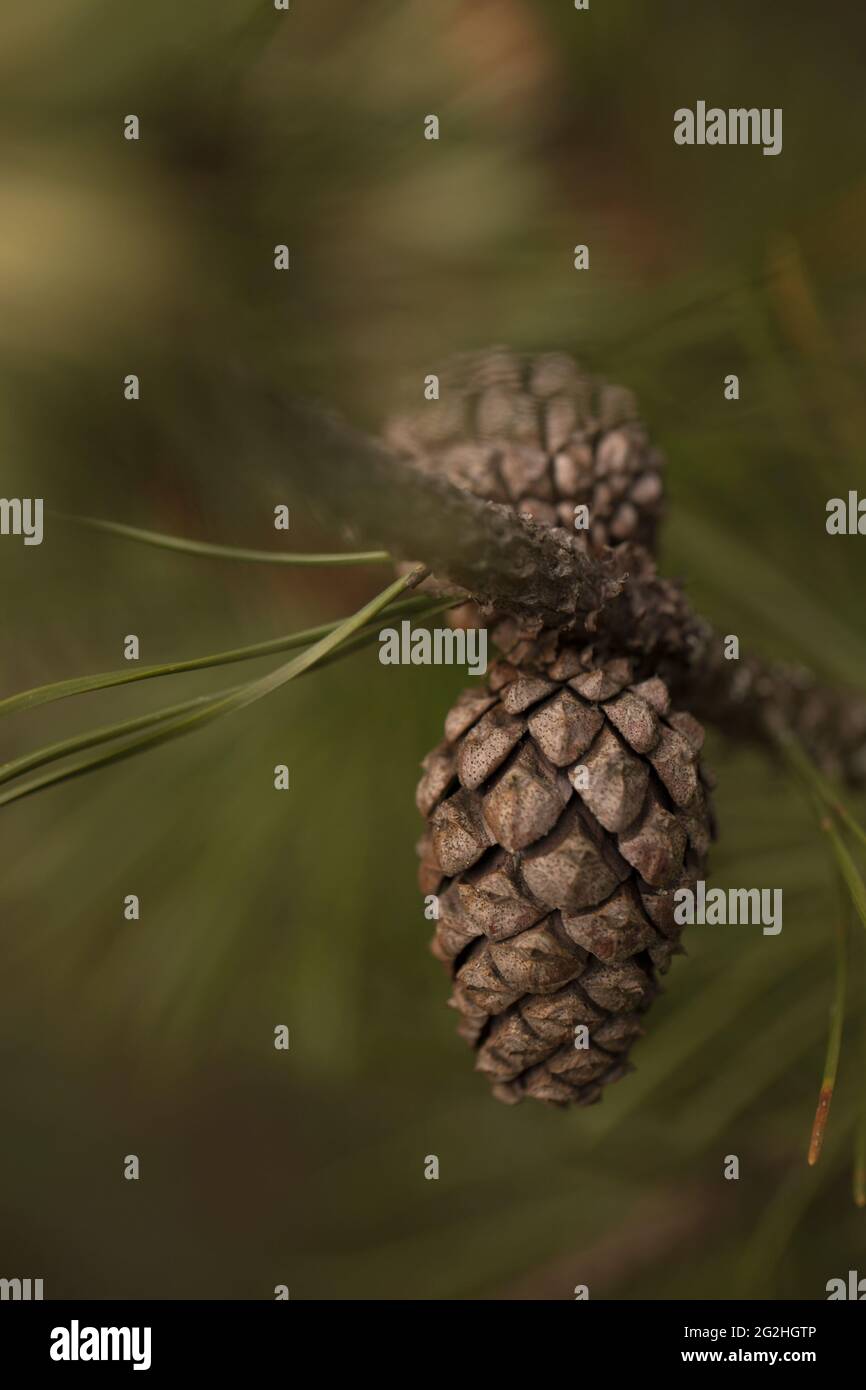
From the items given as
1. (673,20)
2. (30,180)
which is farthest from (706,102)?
(30,180)

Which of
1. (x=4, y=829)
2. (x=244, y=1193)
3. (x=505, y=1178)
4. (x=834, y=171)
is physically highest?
(x=834, y=171)

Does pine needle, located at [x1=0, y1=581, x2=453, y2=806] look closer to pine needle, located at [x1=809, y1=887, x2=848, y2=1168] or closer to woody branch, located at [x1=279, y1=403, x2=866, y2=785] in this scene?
woody branch, located at [x1=279, y1=403, x2=866, y2=785]

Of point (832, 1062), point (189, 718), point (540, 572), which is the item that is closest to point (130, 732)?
point (189, 718)

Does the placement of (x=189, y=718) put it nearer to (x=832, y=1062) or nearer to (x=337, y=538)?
(x=337, y=538)

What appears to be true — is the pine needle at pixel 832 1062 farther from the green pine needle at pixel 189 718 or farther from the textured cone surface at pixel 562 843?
the green pine needle at pixel 189 718

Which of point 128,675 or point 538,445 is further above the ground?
point 538,445

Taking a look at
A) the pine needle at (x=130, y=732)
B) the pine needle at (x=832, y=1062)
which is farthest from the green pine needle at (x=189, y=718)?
the pine needle at (x=832, y=1062)

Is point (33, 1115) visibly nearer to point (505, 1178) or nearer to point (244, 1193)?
point (244, 1193)
